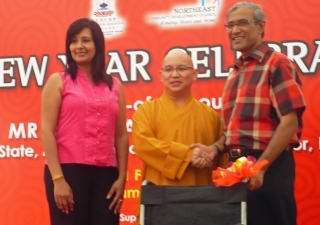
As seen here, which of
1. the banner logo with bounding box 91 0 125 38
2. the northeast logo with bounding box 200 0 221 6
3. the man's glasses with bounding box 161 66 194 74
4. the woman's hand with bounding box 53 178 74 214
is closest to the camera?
the woman's hand with bounding box 53 178 74 214

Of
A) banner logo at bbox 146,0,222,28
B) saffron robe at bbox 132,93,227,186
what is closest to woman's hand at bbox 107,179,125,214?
saffron robe at bbox 132,93,227,186

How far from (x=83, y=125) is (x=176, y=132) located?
434mm

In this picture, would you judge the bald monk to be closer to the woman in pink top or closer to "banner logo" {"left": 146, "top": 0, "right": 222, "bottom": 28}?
the woman in pink top

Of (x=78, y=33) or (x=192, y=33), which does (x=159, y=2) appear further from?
(x=78, y=33)

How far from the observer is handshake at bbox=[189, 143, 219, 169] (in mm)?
2652

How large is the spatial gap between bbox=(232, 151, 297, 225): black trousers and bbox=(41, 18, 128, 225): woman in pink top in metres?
0.61

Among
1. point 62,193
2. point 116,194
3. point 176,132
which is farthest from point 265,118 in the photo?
point 62,193

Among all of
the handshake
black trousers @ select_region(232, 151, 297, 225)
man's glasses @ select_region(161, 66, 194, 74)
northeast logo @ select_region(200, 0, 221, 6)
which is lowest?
black trousers @ select_region(232, 151, 297, 225)

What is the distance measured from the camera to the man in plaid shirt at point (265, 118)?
241 cm

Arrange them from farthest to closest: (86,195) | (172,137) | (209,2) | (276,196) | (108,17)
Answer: (108,17), (209,2), (172,137), (86,195), (276,196)

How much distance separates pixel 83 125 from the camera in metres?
2.61

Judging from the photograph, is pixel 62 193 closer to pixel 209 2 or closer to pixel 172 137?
pixel 172 137

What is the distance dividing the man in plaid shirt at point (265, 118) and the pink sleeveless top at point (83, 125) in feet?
1.79

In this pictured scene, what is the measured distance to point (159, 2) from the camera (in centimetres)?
330
